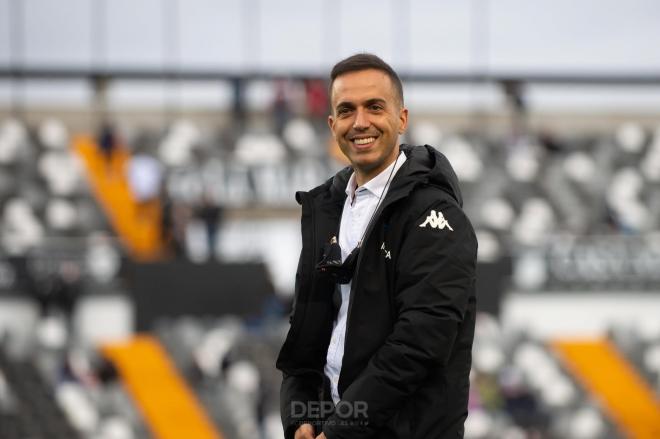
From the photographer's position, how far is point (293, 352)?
3344 mm

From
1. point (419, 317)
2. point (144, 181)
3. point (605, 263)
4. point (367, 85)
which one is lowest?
point (605, 263)

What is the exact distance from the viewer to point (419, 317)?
3.04 m

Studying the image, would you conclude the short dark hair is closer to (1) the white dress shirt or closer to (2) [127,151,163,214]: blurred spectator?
(1) the white dress shirt

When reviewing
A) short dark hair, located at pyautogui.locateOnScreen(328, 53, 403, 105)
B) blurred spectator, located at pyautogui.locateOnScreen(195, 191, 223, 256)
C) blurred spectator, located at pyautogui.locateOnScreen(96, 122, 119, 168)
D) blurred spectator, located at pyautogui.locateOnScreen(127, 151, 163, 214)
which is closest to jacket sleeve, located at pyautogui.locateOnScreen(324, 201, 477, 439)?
short dark hair, located at pyautogui.locateOnScreen(328, 53, 403, 105)

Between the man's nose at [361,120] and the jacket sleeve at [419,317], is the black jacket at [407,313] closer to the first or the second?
the jacket sleeve at [419,317]

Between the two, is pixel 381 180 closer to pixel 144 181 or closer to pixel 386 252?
pixel 386 252

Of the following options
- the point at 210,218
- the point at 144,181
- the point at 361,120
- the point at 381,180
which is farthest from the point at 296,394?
the point at 144,181

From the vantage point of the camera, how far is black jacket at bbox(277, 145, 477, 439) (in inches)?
120

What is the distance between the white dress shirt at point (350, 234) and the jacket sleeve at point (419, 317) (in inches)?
5.7

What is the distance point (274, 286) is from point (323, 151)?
5.52 m

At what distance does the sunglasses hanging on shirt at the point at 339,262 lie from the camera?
318cm

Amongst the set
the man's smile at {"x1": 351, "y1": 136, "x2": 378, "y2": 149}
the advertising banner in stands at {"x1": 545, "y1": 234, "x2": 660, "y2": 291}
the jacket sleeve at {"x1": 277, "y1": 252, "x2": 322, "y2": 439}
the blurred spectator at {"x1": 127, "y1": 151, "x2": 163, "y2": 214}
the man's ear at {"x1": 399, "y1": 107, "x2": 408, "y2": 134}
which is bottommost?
the advertising banner in stands at {"x1": 545, "y1": 234, "x2": 660, "y2": 291}

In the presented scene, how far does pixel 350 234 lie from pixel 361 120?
0.29m

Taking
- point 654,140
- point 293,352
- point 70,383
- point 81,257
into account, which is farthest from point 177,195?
point 293,352
